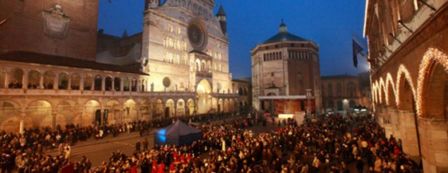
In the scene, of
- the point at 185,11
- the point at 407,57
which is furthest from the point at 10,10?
the point at 407,57

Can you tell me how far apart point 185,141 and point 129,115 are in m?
19.1

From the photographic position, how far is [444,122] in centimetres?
791

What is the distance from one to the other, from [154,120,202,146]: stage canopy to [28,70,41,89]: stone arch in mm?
16351

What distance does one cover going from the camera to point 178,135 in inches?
692

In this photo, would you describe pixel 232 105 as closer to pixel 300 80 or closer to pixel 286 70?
pixel 286 70

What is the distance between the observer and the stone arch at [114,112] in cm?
3111

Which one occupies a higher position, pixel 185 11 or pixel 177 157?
pixel 185 11

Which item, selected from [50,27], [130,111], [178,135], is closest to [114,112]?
[130,111]

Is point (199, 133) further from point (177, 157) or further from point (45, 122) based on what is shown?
point (45, 122)

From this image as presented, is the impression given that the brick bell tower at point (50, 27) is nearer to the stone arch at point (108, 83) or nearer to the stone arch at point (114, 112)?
the stone arch at point (108, 83)

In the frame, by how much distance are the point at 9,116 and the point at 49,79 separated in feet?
19.2

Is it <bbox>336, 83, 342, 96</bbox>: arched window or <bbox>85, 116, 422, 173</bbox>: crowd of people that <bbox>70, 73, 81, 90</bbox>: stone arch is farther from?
<bbox>336, 83, 342, 96</bbox>: arched window

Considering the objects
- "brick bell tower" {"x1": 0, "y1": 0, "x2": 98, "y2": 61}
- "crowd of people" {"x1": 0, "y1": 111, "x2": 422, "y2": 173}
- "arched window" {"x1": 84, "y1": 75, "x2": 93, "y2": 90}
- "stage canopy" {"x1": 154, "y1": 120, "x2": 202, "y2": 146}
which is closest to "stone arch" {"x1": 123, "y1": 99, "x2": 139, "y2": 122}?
"arched window" {"x1": 84, "y1": 75, "x2": 93, "y2": 90}

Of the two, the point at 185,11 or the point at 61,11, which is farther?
the point at 185,11
